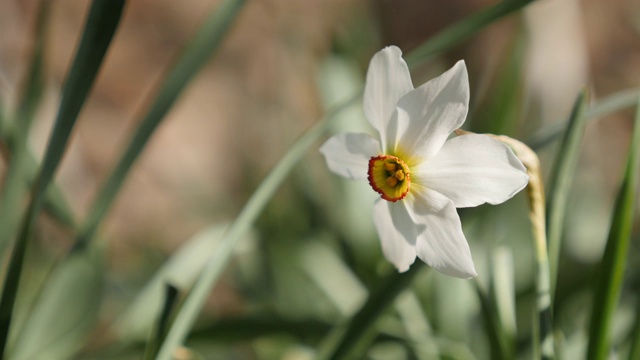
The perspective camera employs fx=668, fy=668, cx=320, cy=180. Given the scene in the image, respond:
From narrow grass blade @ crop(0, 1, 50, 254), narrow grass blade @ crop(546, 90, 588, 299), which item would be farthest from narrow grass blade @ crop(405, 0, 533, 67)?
narrow grass blade @ crop(0, 1, 50, 254)

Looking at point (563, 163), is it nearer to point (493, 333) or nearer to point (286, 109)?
point (493, 333)

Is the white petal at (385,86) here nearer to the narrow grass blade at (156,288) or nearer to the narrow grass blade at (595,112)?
the narrow grass blade at (595,112)

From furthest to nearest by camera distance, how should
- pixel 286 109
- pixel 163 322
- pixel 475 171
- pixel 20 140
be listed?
1. pixel 286 109
2. pixel 20 140
3. pixel 163 322
4. pixel 475 171

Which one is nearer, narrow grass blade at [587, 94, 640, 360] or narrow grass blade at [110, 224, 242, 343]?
narrow grass blade at [587, 94, 640, 360]

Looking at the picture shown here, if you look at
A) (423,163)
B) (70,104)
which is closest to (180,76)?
(70,104)

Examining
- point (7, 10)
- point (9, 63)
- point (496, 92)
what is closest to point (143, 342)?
point (496, 92)

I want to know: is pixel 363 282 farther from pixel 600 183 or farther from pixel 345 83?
pixel 600 183

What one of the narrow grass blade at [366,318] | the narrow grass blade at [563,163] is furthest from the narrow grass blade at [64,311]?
the narrow grass blade at [563,163]

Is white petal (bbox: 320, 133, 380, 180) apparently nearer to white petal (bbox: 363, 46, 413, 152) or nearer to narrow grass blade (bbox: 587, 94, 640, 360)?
white petal (bbox: 363, 46, 413, 152)
